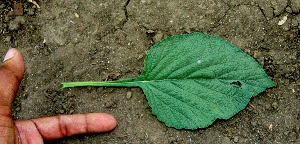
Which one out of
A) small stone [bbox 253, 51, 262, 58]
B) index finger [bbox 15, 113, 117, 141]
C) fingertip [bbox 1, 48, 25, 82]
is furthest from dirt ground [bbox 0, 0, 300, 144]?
fingertip [bbox 1, 48, 25, 82]

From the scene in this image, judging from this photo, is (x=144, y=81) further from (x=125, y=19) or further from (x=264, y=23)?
(x=264, y=23)

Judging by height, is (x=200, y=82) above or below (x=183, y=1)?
below

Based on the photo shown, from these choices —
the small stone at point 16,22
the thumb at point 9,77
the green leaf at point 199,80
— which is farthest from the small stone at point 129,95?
the small stone at point 16,22

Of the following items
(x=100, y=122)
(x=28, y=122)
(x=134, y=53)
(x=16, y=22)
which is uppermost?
(x=16, y=22)

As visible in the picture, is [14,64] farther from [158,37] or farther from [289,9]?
[289,9]

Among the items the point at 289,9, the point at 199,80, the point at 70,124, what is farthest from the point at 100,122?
the point at 289,9

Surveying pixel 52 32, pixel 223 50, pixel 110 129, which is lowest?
pixel 110 129

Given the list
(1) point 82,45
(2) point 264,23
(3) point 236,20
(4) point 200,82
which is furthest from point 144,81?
(2) point 264,23

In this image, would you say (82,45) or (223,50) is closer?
(223,50)
